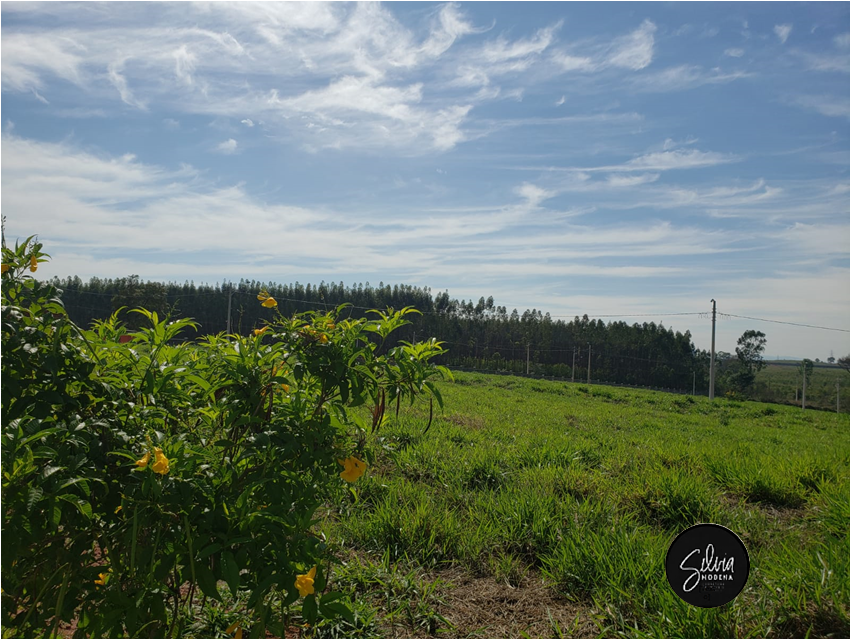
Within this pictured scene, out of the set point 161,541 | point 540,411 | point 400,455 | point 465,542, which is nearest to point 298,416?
point 161,541

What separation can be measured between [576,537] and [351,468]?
52.0 inches

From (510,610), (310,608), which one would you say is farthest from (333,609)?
(510,610)

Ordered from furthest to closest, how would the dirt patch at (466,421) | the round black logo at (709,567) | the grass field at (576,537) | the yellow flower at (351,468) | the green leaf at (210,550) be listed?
the dirt patch at (466,421), the grass field at (576,537), the round black logo at (709,567), the yellow flower at (351,468), the green leaf at (210,550)

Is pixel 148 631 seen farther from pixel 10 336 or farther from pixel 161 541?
pixel 10 336

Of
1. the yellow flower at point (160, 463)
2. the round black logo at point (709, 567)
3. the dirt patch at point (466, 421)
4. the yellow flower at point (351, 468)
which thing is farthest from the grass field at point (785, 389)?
the yellow flower at point (160, 463)

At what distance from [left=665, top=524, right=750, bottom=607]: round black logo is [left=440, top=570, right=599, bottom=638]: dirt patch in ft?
1.14

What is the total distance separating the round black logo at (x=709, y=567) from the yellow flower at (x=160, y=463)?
1474 millimetres

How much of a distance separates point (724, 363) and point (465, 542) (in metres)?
22.8

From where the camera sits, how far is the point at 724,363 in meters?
21.8

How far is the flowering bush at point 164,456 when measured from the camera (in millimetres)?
1260

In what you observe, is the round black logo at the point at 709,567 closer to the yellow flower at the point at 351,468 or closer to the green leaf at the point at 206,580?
the yellow flower at the point at 351,468

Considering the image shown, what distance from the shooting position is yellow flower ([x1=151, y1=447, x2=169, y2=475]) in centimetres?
119

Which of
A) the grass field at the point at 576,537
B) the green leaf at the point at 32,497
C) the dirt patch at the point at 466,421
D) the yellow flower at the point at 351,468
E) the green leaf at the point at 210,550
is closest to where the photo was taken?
the green leaf at the point at 32,497

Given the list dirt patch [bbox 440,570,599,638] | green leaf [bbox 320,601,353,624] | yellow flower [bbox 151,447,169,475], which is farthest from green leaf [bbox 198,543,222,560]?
dirt patch [bbox 440,570,599,638]
